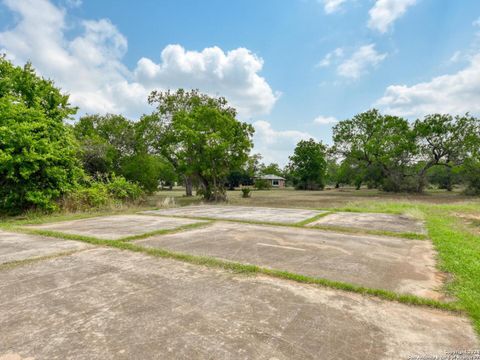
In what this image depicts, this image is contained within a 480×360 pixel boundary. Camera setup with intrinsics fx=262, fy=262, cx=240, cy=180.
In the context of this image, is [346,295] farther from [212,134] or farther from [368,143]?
[368,143]

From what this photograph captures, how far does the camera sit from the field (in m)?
2.06

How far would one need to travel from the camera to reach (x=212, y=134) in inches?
675

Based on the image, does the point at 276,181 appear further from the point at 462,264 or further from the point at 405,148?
the point at 462,264

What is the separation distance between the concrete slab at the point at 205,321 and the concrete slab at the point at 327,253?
662 mm

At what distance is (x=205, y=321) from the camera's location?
7.80ft

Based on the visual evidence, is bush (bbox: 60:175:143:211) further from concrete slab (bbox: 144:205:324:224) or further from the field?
the field

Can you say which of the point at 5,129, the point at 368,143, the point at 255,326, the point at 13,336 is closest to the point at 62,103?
the point at 5,129

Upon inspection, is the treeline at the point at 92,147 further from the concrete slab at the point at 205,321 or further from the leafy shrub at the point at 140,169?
the concrete slab at the point at 205,321

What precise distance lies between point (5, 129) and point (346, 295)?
10.6 metres

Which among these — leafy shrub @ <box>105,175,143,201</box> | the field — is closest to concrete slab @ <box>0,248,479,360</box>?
the field

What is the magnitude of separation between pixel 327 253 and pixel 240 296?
7.63ft

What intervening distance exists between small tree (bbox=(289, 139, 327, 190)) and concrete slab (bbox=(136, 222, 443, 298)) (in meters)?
42.0

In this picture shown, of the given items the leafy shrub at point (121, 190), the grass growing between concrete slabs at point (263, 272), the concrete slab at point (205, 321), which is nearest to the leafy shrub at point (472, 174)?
the leafy shrub at point (121, 190)

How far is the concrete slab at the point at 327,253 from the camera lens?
3.46 meters
